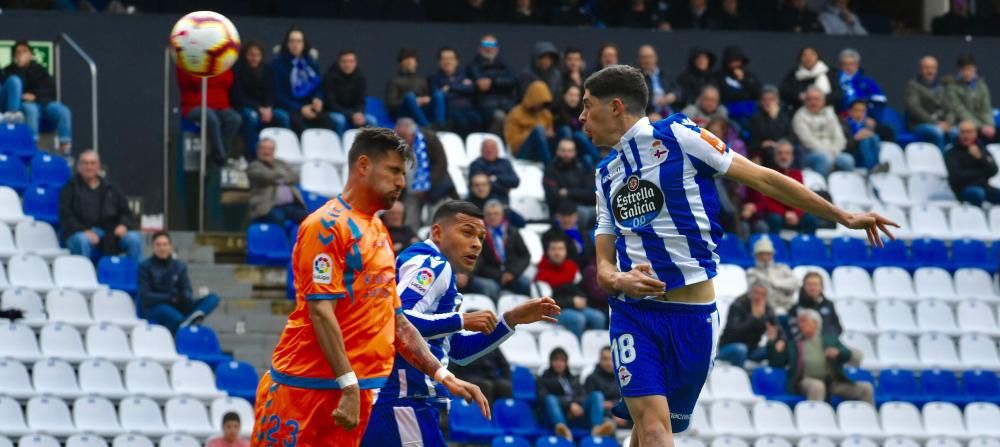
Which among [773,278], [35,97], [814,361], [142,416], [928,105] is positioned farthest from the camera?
[928,105]

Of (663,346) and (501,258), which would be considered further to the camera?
(501,258)

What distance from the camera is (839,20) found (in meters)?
26.2

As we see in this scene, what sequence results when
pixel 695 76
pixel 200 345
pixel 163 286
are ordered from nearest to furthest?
pixel 200 345 < pixel 163 286 < pixel 695 76

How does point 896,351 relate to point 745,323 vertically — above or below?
below

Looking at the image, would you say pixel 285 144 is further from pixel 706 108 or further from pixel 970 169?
pixel 970 169

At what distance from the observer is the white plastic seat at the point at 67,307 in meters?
17.4

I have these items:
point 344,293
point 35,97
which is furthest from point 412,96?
Answer: point 344,293

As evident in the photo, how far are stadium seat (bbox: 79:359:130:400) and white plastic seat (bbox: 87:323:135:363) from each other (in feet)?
0.57

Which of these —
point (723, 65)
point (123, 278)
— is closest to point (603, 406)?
point (123, 278)

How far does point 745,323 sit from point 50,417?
724 cm

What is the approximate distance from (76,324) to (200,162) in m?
3.92

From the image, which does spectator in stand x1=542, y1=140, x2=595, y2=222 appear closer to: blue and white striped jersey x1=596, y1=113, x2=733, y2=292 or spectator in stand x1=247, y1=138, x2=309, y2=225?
spectator in stand x1=247, y1=138, x2=309, y2=225

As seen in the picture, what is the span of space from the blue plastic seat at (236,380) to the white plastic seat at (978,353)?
8.36 m

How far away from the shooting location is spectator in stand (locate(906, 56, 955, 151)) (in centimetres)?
2386
